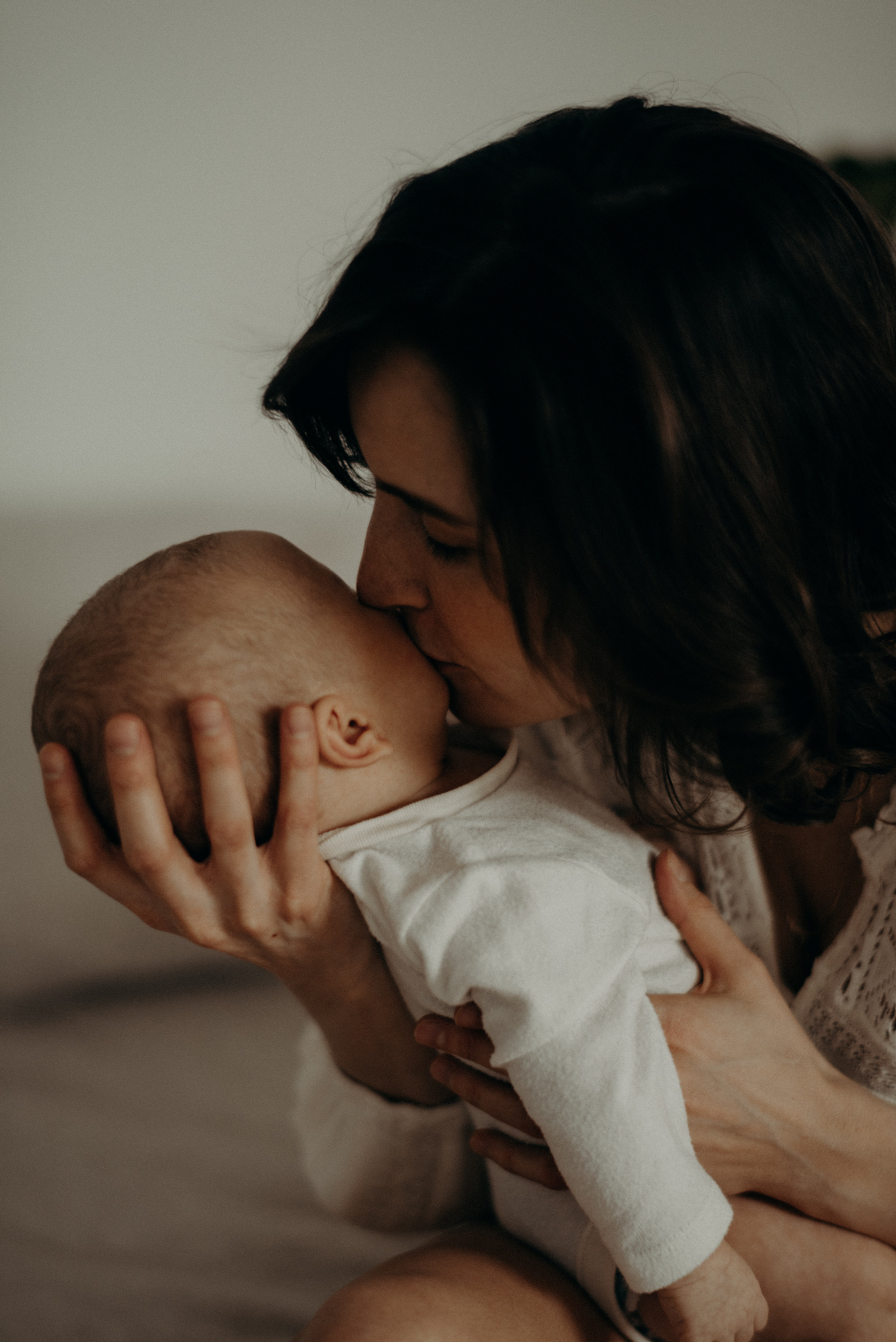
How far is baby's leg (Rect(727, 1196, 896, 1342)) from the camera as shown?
2.34 feet

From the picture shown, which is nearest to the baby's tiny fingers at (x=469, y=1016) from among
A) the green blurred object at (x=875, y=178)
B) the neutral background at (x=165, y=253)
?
the neutral background at (x=165, y=253)

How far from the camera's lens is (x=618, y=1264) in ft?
2.04

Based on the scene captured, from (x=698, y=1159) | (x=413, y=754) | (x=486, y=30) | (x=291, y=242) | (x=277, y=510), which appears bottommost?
(x=698, y=1159)

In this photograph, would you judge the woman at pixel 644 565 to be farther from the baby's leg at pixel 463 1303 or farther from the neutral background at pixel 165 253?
the neutral background at pixel 165 253

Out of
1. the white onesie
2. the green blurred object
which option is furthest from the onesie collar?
the green blurred object

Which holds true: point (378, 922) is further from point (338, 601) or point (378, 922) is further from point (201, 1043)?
point (201, 1043)

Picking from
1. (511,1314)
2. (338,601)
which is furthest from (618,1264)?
(338,601)

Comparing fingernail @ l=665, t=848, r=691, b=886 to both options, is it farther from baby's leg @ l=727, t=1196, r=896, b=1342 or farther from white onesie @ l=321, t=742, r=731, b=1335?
baby's leg @ l=727, t=1196, r=896, b=1342

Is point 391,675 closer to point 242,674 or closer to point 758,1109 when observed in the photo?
point 242,674

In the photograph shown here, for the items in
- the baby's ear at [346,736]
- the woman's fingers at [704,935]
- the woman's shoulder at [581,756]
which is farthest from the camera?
the woman's shoulder at [581,756]

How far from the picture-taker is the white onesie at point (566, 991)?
23.8 inches

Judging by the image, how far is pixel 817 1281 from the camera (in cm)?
72

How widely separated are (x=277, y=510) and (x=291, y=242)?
0.36 meters

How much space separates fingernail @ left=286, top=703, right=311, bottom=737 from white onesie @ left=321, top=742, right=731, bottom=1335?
124 millimetres
